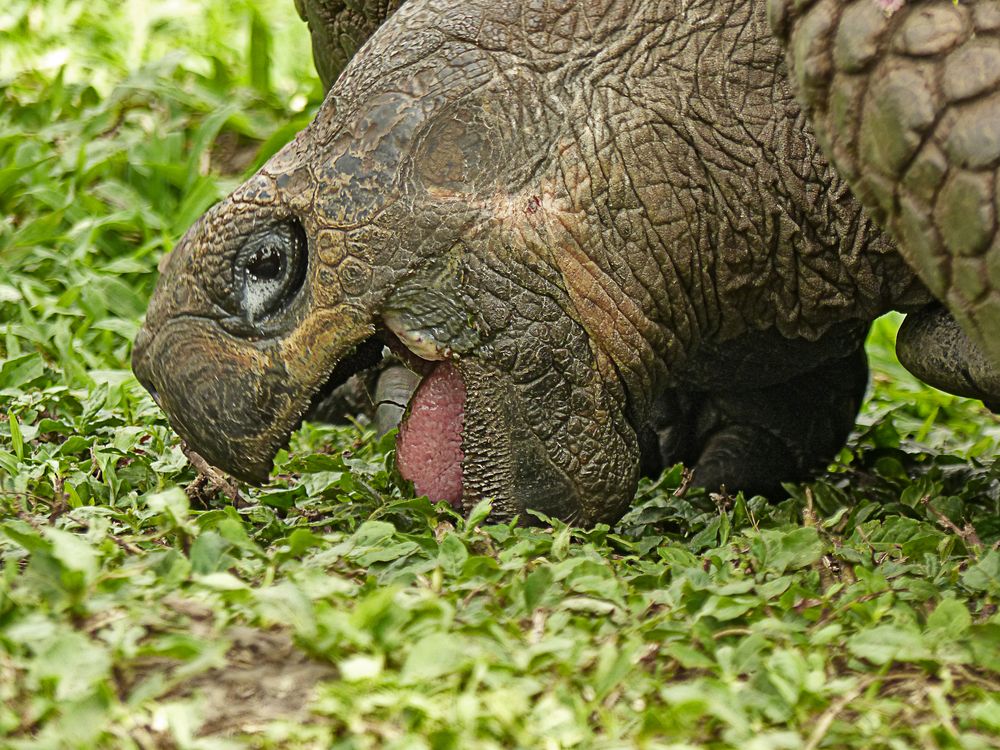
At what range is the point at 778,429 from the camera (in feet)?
12.7

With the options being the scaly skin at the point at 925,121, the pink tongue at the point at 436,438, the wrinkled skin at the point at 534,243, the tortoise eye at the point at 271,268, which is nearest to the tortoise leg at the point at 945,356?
the wrinkled skin at the point at 534,243

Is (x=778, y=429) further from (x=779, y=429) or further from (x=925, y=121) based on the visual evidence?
(x=925, y=121)

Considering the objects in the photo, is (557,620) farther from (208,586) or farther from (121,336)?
(121,336)

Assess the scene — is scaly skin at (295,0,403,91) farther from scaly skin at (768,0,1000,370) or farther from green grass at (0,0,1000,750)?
scaly skin at (768,0,1000,370)

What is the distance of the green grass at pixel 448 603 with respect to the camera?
204 centimetres

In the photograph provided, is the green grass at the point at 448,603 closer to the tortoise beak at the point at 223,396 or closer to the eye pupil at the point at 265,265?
the tortoise beak at the point at 223,396

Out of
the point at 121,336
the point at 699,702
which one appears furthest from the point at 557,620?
the point at 121,336

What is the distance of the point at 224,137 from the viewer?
5.80 meters

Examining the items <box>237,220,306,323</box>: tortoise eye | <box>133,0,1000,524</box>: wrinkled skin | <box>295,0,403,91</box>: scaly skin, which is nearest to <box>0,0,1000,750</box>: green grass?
<box>133,0,1000,524</box>: wrinkled skin

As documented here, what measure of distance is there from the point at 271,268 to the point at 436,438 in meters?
0.45

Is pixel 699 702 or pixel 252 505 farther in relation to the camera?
pixel 252 505

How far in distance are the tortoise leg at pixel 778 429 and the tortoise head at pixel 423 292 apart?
76 cm

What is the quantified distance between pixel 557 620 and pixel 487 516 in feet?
2.06

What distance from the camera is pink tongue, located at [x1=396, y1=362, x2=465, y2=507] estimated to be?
3.08 meters
